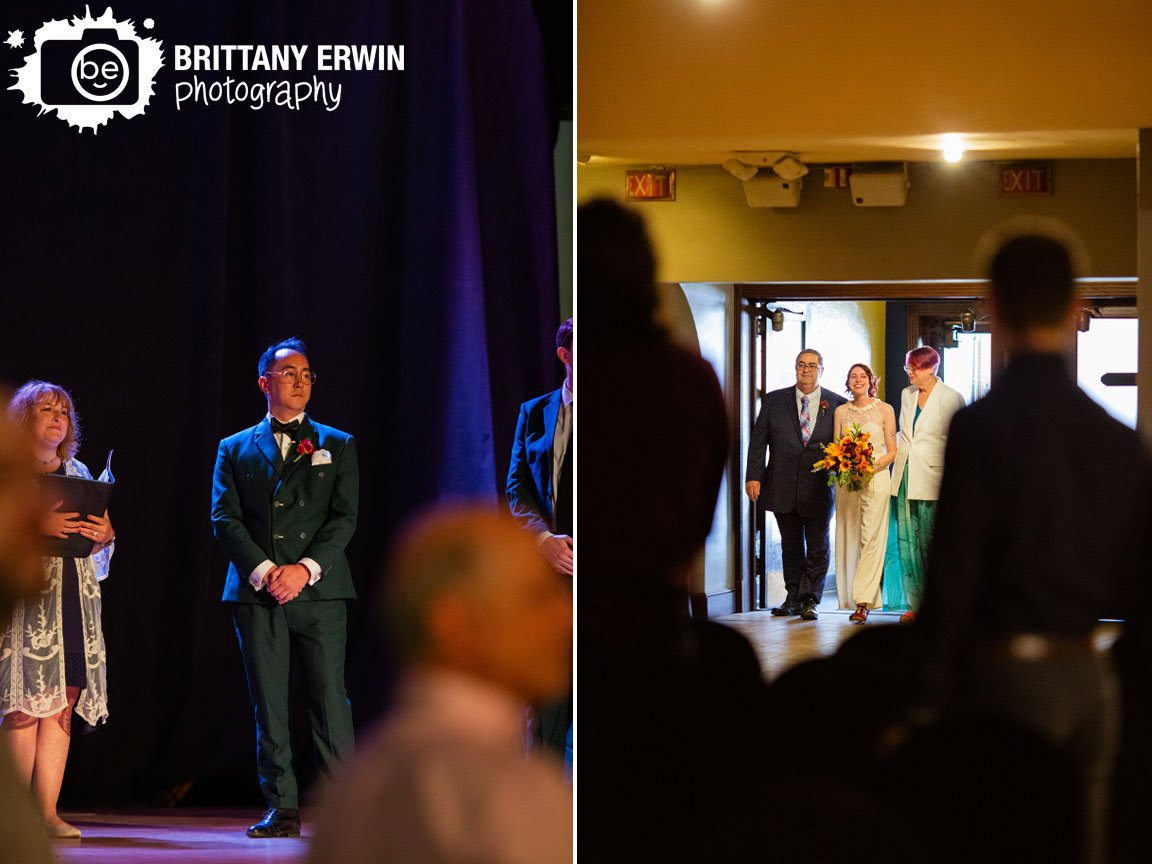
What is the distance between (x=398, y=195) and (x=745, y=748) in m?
1.71

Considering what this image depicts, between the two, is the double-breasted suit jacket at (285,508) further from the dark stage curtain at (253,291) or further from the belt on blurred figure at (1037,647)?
the belt on blurred figure at (1037,647)

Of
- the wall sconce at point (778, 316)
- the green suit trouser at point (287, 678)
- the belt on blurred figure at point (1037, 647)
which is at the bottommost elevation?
the green suit trouser at point (287, 678)

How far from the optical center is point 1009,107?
2.56 meters

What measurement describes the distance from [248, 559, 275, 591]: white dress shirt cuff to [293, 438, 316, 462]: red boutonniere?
0.28 meters

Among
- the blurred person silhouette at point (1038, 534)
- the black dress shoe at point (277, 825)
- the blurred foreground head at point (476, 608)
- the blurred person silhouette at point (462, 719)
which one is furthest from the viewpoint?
the black dress shoe at point (277, 825)

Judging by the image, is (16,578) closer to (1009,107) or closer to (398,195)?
(1009,107)

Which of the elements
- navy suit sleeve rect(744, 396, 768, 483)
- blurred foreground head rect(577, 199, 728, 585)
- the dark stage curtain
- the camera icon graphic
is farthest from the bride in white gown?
the camera icon graphic

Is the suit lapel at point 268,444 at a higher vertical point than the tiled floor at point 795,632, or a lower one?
higher

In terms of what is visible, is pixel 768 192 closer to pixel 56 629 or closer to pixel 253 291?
pixel 253 291

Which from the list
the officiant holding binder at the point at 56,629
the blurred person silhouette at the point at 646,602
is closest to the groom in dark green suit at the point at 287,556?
the officiant holding binder at the point at 56,629

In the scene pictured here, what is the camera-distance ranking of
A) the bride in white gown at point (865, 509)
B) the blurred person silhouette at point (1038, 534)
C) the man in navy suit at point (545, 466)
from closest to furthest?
the blurred person silhouette at point (1038, 534) < the bride in white gown at point (865, 509) < the man in navy suit at point (545, 466)

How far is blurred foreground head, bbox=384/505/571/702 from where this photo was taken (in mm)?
A: 1302

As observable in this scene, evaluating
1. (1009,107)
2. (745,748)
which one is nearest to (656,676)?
(745,748)

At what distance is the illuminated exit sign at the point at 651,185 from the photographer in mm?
2617
